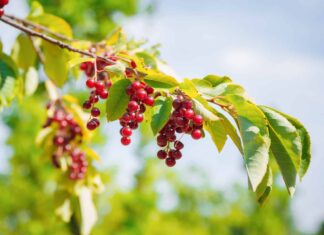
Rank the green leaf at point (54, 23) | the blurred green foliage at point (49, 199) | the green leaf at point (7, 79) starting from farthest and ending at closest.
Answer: the blurred green foliage at point (49, 199)
the green leaf at point (54, 23)
the green leaf at point (7, 79)

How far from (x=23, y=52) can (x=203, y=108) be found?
1.12 metres

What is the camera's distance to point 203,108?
95 cm

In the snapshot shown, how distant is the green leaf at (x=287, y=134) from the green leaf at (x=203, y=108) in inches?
4.9

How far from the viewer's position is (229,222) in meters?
20.8

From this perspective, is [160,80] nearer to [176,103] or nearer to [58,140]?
[176,103]

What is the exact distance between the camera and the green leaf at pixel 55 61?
164 cm

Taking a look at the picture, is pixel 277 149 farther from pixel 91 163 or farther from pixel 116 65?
pixel 91 163

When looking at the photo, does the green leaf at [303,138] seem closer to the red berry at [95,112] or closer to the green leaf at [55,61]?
the red berry at [95,112]

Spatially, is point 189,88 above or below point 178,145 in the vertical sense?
above

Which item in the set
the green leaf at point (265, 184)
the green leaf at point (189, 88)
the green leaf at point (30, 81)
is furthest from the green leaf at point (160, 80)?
the green leaf at point (30, 81)

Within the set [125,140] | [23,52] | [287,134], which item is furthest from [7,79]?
[287,134]

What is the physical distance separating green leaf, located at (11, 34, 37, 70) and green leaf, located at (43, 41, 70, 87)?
0.17 m

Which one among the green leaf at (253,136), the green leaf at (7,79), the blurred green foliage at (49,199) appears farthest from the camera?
the blurred green foliage at (49,199)

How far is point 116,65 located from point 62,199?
1001 millimetres
